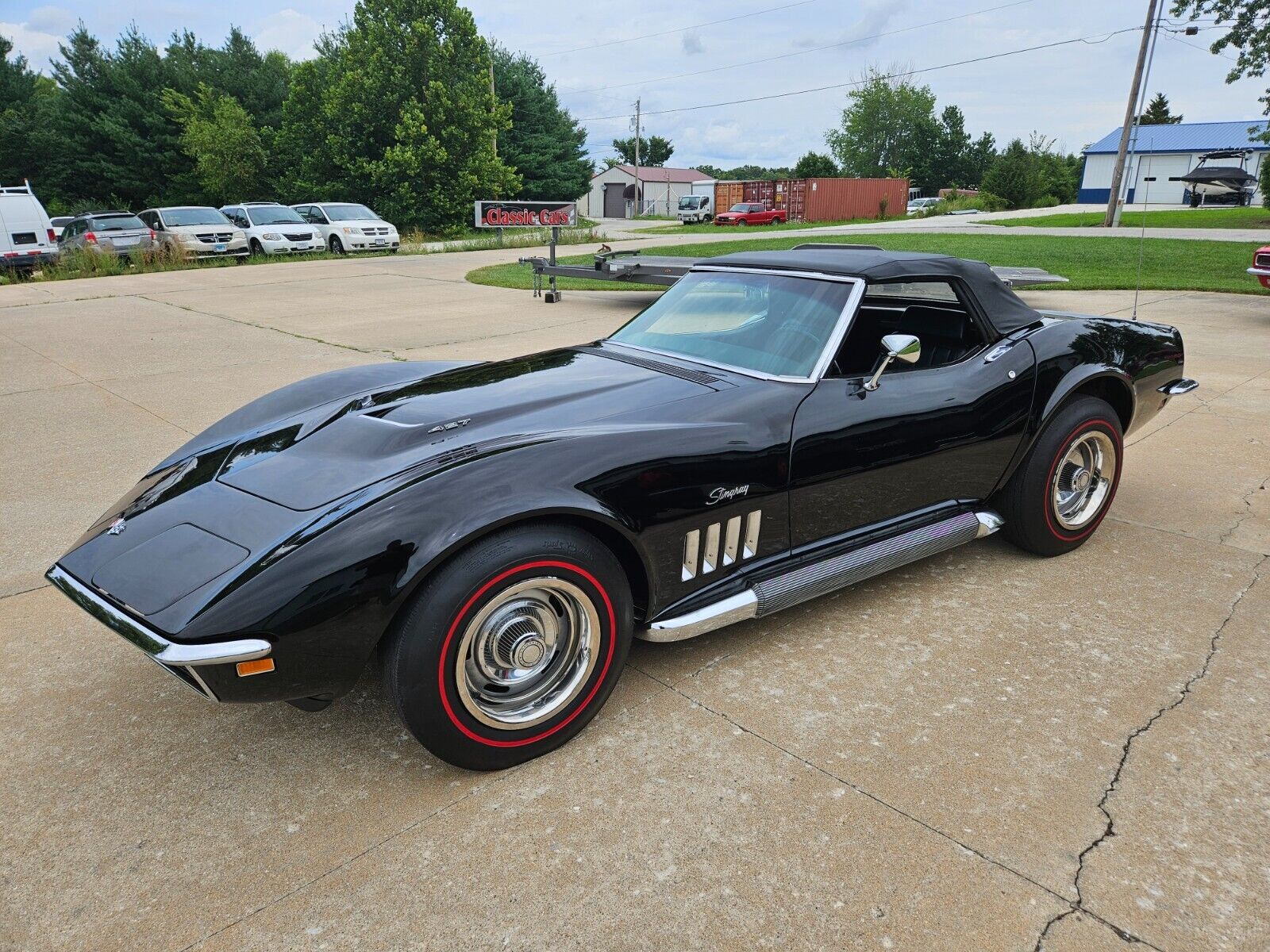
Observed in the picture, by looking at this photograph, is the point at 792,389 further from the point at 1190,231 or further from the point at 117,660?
the point at 1190,231

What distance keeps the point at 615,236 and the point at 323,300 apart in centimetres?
1687

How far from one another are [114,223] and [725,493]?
22659 mm

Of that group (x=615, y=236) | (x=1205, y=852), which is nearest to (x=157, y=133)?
(x=615, y=236)

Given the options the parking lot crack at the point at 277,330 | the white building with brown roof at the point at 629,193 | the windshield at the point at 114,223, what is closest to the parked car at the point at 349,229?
the windshield at the point at 114,223

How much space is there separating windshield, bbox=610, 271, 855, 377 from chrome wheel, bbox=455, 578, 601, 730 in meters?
1.26

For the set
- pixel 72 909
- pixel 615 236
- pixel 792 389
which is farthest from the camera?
pixel 615 236

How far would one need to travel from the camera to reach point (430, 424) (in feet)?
9.20

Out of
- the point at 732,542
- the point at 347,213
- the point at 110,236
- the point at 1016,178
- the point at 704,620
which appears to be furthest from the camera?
the point at 1016,178

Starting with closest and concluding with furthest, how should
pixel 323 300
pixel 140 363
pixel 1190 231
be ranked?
pixel 140 363 → pixel 323 300 → pixel 1190 231

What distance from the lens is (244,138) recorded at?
3612 cm

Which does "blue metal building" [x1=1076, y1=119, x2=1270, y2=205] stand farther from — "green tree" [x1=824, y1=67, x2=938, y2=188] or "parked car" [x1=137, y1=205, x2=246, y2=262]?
"parked car" [x1=137, y1=205, x2=246, y2=262]

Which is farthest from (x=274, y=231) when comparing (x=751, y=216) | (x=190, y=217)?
(x=751, y=216)

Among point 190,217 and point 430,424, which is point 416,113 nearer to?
point 190,217

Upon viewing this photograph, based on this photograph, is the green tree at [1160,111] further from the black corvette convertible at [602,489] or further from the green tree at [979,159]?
the black corvette convertible at [602,489]
